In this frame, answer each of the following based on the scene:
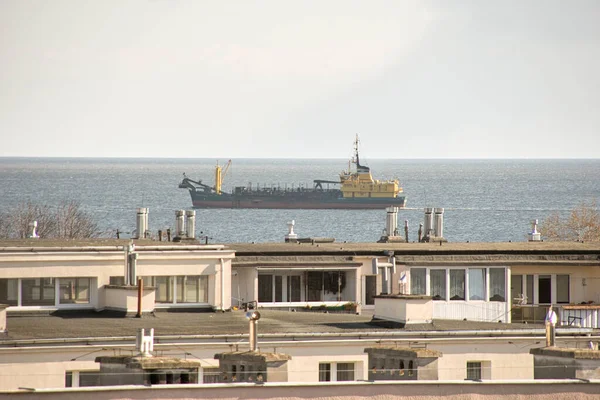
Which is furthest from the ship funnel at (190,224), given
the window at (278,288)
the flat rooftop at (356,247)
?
the window at (278,288)

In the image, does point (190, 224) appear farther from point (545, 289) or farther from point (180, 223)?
point (545, 289)

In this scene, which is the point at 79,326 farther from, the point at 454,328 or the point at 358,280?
the point at 358,280

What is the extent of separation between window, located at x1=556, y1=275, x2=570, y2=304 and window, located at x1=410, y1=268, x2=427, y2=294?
4756 millimetres

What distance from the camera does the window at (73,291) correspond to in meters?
38.0

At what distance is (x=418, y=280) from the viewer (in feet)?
144

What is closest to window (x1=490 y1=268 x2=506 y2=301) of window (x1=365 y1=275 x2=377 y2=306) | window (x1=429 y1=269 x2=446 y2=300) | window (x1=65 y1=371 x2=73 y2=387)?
window (x1=429 y1=269 x2=446 y2=300)

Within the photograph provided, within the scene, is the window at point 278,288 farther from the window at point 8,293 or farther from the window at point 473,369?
the window at point 473,369

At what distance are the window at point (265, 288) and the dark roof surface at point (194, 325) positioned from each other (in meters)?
5.45

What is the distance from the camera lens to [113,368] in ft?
77.7

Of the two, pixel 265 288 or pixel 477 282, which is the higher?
pixel 477 282

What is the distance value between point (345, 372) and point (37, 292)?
35.8 ft

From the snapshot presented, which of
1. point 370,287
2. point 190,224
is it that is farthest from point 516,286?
point 190,224

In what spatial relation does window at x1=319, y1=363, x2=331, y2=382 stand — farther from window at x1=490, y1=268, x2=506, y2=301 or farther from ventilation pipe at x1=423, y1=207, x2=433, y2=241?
ventilation pipe at x1=423, y1=207, x2=433, y2=241

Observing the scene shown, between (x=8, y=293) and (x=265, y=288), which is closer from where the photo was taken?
(x=8, y=293)
